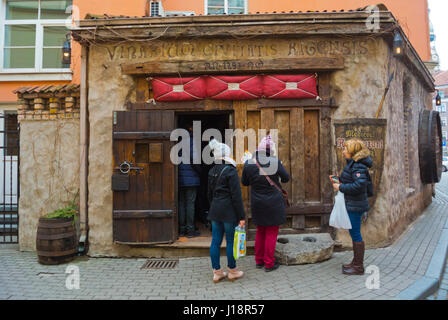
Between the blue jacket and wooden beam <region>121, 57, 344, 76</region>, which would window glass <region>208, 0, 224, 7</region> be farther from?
the blue jacket

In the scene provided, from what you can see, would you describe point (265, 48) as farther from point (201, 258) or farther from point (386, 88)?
point (201, 258)

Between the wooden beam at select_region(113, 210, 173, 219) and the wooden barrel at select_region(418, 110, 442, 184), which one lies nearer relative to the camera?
the wooden beam at select_region(113, 210, 173, 219)

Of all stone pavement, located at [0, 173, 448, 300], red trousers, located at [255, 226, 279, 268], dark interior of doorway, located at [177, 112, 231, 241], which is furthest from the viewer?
dark interior of doorway, located at [177, 112, 231, 241]

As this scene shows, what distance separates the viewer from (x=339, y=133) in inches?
196

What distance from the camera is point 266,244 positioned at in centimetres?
401

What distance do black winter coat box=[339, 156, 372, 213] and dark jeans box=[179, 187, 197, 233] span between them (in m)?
2.74

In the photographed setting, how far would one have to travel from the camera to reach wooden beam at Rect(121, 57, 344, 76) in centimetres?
495

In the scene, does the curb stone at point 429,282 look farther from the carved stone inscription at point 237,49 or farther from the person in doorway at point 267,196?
the carved stone inscription at point 237,49

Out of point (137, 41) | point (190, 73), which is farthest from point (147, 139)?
point (137, 41)

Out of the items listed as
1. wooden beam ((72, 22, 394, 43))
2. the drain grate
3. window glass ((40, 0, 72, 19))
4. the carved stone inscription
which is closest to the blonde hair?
the carved stone inscription

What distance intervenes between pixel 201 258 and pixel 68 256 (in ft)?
7.19

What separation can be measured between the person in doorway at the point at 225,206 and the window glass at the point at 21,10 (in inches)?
319
